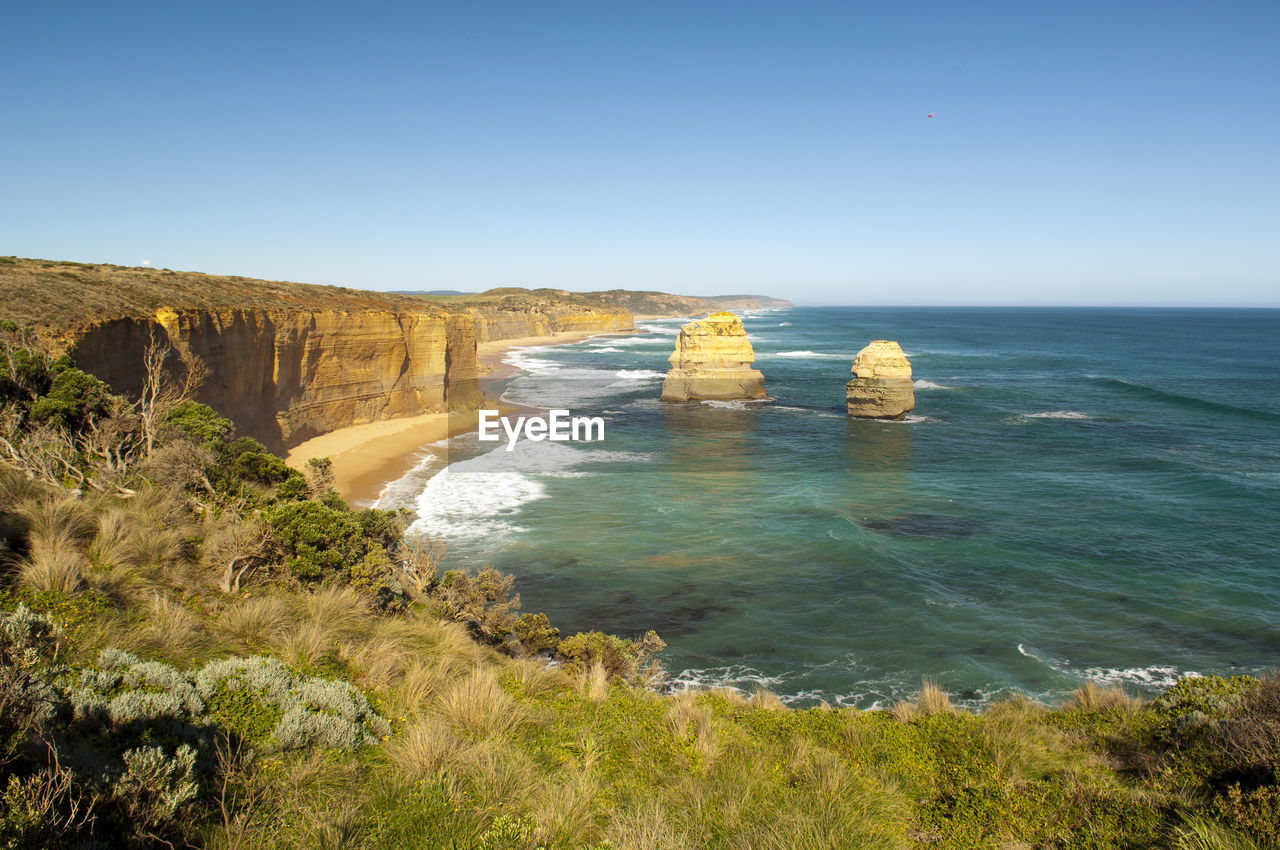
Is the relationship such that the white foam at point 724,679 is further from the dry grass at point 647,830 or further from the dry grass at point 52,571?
the dry grass at point 52,571

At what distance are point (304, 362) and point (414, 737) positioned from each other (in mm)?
28347

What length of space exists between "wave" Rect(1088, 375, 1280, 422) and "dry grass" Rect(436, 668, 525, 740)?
47912 millimetres

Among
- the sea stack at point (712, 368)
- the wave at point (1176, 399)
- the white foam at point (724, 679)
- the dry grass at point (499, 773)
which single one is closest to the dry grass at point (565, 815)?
the dry grass at point (499, 773)

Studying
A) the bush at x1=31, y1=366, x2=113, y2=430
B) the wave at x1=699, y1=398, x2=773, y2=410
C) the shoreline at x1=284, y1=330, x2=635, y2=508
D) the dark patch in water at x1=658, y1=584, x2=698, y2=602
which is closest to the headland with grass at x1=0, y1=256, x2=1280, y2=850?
the bush at x1=31, y1=366, x2=113, y2=430

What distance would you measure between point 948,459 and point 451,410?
26193 millimetres

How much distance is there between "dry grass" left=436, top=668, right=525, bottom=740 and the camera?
700cm

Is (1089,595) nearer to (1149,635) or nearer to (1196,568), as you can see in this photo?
(1149,635)

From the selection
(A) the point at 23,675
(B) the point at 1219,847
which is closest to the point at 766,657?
(B) the point at 1219,847

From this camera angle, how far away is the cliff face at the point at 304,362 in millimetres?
19703

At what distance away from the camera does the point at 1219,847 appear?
515cm

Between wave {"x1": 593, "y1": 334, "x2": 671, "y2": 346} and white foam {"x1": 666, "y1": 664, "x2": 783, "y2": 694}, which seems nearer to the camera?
white foam {"x1": 666, "y1": 664, "x2": 783, "y2": 694}

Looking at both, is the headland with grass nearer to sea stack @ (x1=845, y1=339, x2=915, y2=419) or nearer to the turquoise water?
the turquoise water

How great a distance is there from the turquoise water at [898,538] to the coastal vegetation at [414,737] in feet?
14.2

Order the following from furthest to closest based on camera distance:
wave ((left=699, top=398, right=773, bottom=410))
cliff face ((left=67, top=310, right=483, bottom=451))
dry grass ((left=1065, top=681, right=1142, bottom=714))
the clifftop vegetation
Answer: wave ((left=699, top=398, right=773, bottom=410)), cliff face ((left=67, top=310, right=483, bottom=451)), the clifftop vegetation, dry grass ((left=1065, top=681, right=1142, bottom=714))
